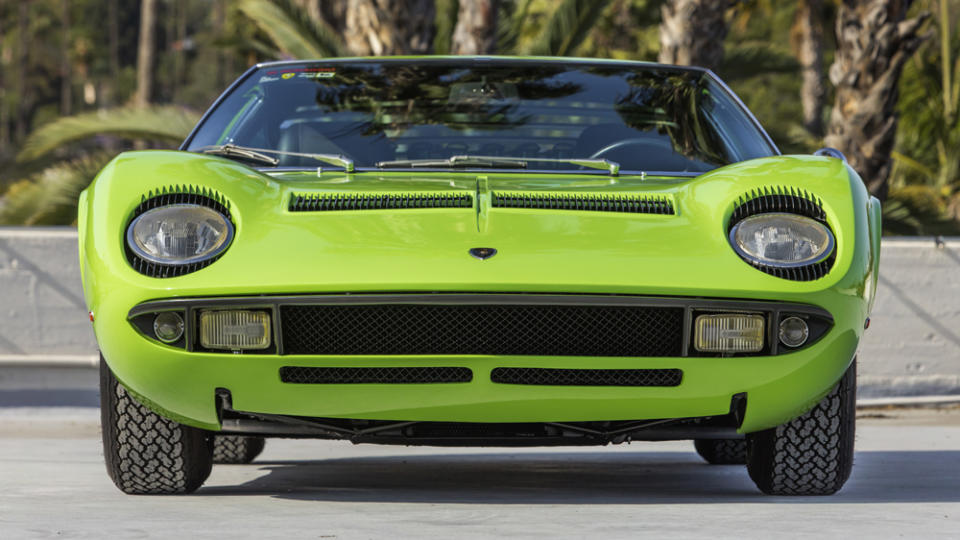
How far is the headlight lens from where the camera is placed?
3773 millimetres

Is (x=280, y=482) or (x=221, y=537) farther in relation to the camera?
(x=280, y=482)

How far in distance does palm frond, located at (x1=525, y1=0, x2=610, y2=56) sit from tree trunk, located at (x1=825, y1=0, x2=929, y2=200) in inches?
112

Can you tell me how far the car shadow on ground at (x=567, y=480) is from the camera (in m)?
4.22

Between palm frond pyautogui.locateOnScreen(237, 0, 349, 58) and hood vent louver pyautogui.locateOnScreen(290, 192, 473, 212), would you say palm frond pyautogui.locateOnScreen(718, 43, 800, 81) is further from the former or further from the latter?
hood vent louver pyautogui.locateOnScreen(290, 192, 473, 212)

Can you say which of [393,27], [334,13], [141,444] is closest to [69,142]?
[393,27]

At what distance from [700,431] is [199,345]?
136 centimetres

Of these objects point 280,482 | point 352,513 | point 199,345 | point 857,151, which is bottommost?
point 857,151

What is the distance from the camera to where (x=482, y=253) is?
371cm

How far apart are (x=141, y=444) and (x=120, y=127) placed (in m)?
9.79

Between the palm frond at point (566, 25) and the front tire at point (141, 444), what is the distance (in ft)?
35.8

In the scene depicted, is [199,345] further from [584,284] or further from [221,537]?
[584,284]

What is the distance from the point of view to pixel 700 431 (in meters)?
3.93

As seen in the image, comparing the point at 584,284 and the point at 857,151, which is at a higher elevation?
the point at 584,284

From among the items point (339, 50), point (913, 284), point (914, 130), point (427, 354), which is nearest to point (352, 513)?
point (427, 354)
